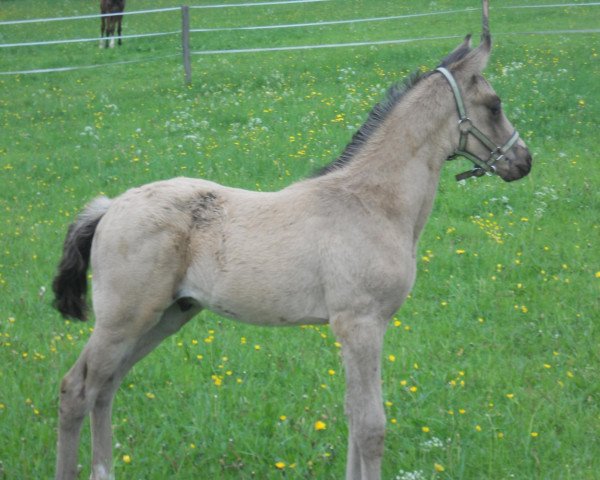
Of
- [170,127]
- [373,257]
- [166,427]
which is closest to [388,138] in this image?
[373,257]

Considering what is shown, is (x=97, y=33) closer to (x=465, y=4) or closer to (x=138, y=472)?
(x=465, y=4)

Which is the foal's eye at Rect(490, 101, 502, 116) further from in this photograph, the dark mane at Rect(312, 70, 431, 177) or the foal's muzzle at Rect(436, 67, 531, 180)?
the dark mane at Rect(312, 70, 431, 177)

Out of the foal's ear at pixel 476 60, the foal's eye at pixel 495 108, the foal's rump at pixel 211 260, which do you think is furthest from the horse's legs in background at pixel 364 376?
the foal's ear at pixel 476 60

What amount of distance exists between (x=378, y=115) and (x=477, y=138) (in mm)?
530

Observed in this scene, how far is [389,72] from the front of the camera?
1496 centimetres

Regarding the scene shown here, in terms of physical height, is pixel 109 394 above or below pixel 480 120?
below

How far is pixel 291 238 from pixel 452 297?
9.46ft

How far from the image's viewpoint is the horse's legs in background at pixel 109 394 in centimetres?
442

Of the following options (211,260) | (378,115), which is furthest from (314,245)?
(378,115)

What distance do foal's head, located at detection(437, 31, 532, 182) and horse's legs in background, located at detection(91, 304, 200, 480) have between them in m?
1.73

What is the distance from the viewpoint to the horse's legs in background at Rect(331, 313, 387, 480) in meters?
3.95

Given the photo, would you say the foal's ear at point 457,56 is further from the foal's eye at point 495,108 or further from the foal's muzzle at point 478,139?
the foal's eye at point 495,108

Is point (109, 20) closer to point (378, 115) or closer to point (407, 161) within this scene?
point (378, 115)

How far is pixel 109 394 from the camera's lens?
4.46 m
